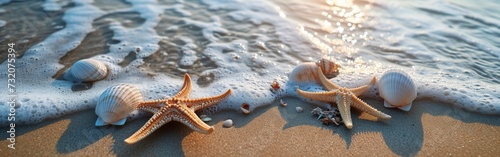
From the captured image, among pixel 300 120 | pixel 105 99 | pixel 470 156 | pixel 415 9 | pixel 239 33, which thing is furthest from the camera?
pixel 415 9

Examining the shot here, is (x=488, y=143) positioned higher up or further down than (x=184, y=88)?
further down

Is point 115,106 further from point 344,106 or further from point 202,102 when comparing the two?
point 344,106

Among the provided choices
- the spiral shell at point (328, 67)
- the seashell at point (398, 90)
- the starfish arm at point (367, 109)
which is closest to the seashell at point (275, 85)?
the spiral shell at point (328, 67)

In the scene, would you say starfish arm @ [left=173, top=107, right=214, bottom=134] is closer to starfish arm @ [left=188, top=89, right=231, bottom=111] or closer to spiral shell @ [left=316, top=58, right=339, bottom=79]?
starfish arm @ [left=188, top=89, right=231, bottom=111]

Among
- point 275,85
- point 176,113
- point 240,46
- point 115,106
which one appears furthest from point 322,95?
point 115,106

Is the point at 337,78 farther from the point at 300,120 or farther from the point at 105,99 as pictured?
the point at 105,99

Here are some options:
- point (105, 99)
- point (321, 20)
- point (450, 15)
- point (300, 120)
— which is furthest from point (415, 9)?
point (105, 99)
